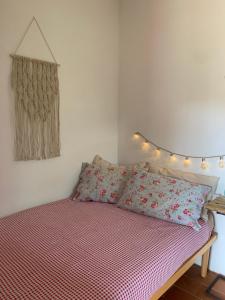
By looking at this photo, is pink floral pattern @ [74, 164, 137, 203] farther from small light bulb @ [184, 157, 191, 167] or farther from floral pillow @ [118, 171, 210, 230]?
small light bulb @ [184, 157, 191, 167]

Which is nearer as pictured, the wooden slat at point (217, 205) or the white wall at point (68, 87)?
the wooden slat at point (217, 205)

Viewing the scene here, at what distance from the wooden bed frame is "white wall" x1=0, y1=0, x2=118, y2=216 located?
1277 mm

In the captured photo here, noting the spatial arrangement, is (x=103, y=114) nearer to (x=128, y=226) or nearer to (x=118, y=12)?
(x=118, y=12)

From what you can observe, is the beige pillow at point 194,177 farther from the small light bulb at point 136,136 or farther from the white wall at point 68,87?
the white wall at point 68,87

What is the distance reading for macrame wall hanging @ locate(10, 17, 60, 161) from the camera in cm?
199

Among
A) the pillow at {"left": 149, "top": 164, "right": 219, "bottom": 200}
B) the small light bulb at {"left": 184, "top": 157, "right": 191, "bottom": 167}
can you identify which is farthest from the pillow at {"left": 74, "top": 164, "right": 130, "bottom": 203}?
the small light bulb at {"left": 184, "top": 157, "right": 191, "bottom": 167}

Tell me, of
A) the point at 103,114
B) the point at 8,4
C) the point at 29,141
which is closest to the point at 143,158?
the point at 103,114

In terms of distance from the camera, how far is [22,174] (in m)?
2.11

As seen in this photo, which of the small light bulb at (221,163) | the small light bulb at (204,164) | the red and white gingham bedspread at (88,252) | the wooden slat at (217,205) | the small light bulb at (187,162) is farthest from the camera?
the small light bulb at (187,162)

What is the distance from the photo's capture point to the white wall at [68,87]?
77.0 inches

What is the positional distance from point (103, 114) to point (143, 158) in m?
0.65

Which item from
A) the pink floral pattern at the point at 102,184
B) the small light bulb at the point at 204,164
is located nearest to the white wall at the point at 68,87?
the pink floral pattern at the point at 102,184

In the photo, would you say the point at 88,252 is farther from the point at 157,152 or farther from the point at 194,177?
the point at 157,152

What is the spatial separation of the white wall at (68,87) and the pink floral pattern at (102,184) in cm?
19
